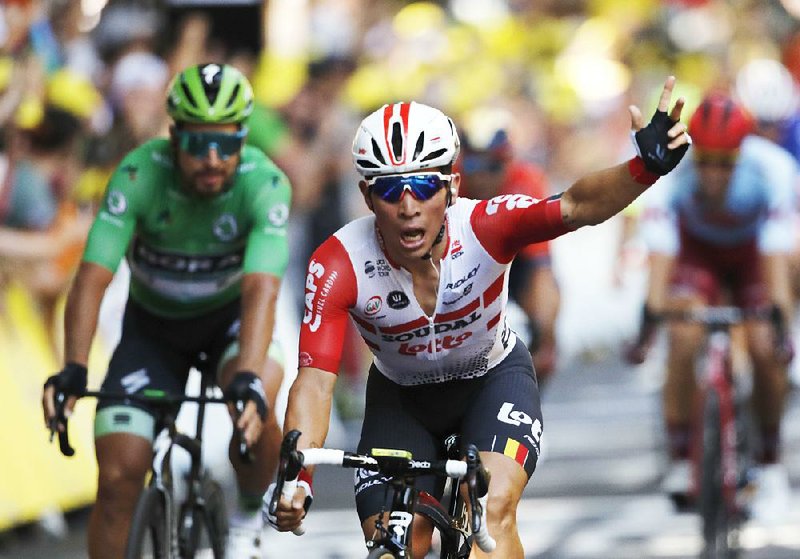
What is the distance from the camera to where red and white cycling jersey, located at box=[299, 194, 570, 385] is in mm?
6418

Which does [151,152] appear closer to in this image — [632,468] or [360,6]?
[632,468]

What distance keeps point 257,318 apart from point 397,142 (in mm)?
1499

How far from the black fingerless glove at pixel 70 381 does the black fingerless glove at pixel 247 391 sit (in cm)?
59

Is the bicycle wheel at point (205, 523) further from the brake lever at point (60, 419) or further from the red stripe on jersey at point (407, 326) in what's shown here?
the red stripe on jersey at point (407, 326)

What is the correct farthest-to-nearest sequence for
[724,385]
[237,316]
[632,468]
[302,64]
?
1. [302,64]
2. [632,468]
3. [724,385]
4. [237,316]

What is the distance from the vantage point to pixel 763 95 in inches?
596

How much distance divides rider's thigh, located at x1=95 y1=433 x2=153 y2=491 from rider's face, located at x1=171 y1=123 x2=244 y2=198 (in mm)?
1085

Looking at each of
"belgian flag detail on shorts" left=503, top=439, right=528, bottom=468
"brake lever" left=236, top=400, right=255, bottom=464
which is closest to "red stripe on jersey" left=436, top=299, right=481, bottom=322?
"belgian flag detail on shorts" left=503, top=439, right=528, bottom=468

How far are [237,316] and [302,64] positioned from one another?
881cm

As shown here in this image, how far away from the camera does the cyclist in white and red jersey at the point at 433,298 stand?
6.28 metres

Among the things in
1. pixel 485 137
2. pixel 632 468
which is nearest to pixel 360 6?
pixel 632 468

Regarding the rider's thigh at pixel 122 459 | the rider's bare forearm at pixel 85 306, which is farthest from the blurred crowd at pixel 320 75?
the rider's thigh at pixel 122 459

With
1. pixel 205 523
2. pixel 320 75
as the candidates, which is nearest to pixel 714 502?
pixel 205 523

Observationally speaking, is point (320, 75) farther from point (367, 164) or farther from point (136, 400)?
point (367, 164)
